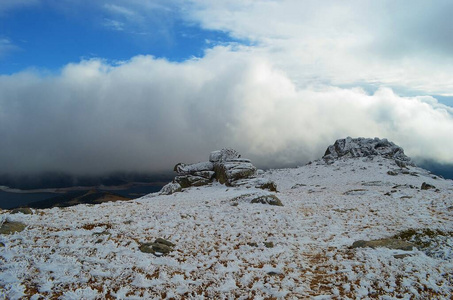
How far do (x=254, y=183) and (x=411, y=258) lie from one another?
1107 inches

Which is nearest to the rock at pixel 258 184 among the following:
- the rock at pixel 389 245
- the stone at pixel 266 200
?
the stone at pixel 266 200

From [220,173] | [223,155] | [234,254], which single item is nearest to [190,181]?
[220,173]

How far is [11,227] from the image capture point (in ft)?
47.9

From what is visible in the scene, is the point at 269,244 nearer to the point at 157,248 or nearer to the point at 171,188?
the point at 157,248

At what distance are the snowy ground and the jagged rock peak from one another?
60.3 meters

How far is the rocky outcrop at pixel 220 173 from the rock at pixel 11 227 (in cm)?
2774

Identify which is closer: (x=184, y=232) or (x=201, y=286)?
(x=201, y=286)

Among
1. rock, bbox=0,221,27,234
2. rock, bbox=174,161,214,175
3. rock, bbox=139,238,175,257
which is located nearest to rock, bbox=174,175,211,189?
rock, bbox=174,161,214,175

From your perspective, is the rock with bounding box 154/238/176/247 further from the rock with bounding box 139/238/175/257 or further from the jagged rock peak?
the jagged rock peak

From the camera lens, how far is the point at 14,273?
10.1 metres

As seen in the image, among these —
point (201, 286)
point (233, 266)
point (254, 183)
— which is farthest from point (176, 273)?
point (254, 183)

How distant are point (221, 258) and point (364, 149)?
7727 cm

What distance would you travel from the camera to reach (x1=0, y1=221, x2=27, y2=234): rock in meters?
14.0

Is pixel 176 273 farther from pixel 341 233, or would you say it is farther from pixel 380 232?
pixel 380 232
